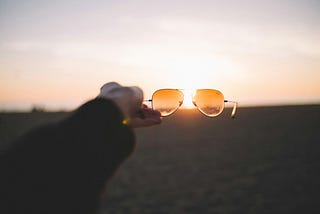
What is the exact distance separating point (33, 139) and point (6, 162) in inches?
3.3

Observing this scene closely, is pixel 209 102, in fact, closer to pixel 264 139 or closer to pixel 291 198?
pixel 291 198

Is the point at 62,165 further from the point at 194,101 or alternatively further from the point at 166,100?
the point at 194,101

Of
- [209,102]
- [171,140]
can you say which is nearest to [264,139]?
[171,140]

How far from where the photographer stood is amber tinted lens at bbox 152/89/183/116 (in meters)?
2.65

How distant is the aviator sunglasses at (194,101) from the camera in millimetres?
2680

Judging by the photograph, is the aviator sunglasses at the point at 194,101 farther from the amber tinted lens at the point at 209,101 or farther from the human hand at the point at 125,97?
the human hand at the point at 125,97

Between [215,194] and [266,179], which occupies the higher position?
[266,179]

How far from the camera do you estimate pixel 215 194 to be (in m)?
8.30

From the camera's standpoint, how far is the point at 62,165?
787mm

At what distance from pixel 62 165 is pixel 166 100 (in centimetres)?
202

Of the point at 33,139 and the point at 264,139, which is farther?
the point at 264,139

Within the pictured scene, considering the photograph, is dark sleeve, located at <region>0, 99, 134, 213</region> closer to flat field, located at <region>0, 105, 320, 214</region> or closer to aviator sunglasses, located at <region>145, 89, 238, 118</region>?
aviator sunglasses, located at <region>145, 89, 238, 118</region>

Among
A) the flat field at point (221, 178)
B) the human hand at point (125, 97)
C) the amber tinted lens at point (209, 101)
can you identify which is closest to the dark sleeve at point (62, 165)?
the human hand at point (125, 97)

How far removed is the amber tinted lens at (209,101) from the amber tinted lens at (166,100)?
8.2 inches
